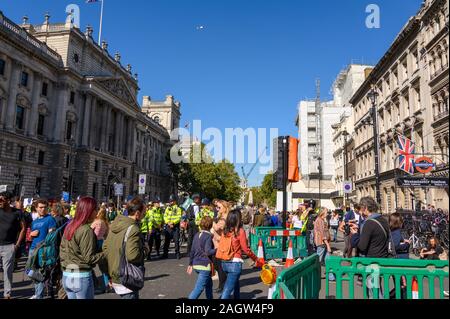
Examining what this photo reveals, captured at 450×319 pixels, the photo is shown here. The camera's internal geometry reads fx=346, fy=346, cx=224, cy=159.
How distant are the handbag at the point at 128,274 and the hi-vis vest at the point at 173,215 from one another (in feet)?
26.4

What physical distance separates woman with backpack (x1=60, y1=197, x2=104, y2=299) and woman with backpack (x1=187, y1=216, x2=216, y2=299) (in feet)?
6.02

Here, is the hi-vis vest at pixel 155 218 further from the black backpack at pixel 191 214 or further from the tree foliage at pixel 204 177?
the tree foliage at pixel 204 177

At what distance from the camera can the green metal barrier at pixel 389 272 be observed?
12.7 feet

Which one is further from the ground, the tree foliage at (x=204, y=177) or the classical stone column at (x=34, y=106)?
the classical stone column at (x=34, y=106)

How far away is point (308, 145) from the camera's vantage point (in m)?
72.1

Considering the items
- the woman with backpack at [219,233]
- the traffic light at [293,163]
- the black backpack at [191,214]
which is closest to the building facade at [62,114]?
the black backpack at [191,214]

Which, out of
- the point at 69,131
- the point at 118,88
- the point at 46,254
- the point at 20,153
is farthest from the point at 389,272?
the point at 118,88

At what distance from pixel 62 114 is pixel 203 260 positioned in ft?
142

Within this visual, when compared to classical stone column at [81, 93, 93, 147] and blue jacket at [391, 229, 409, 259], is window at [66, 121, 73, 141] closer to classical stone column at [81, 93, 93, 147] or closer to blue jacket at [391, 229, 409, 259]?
classical stone column at [81, 93, 93, 147]

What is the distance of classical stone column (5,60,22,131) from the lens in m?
35.9

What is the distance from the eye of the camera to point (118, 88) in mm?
55688

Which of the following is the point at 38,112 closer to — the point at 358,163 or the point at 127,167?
the point at 127,167

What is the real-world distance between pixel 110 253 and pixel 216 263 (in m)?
3.44

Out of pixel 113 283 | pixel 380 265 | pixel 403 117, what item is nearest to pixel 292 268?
pixel 380 265
